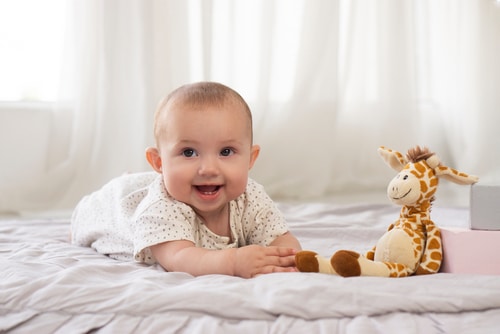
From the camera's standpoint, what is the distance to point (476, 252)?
1.07 meters

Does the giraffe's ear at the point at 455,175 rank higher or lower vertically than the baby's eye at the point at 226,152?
lower

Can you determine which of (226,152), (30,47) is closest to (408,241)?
(226,152)

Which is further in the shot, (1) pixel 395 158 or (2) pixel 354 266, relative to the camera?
Result: (1) pixel 395 158

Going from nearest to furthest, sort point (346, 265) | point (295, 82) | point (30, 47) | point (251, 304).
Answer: point (251, 304), point (346, 265), point (30, 47), point (295, 82)

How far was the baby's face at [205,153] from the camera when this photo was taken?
1.17 m

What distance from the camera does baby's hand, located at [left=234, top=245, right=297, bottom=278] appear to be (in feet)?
3.55

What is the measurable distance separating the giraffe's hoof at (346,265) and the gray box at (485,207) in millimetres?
224

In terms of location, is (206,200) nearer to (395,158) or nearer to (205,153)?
(205,153)

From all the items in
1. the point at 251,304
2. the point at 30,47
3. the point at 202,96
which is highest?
the point at 30,47

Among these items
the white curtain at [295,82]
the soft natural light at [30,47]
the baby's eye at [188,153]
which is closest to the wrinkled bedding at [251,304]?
the baby's eye at [188,153]

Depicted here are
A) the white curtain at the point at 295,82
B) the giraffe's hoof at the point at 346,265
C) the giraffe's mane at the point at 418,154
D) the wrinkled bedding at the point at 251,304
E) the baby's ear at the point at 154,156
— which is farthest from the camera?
the white curtain at the point at 295,82

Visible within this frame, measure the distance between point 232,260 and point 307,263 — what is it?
0.13 meters

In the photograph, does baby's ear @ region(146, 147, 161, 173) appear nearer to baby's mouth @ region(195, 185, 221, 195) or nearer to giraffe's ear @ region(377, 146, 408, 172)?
baby's mouth @ region(195, 185, 221, 195)

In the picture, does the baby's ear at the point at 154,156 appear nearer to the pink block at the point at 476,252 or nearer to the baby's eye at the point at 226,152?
the baby's eye at the point at 226,152
